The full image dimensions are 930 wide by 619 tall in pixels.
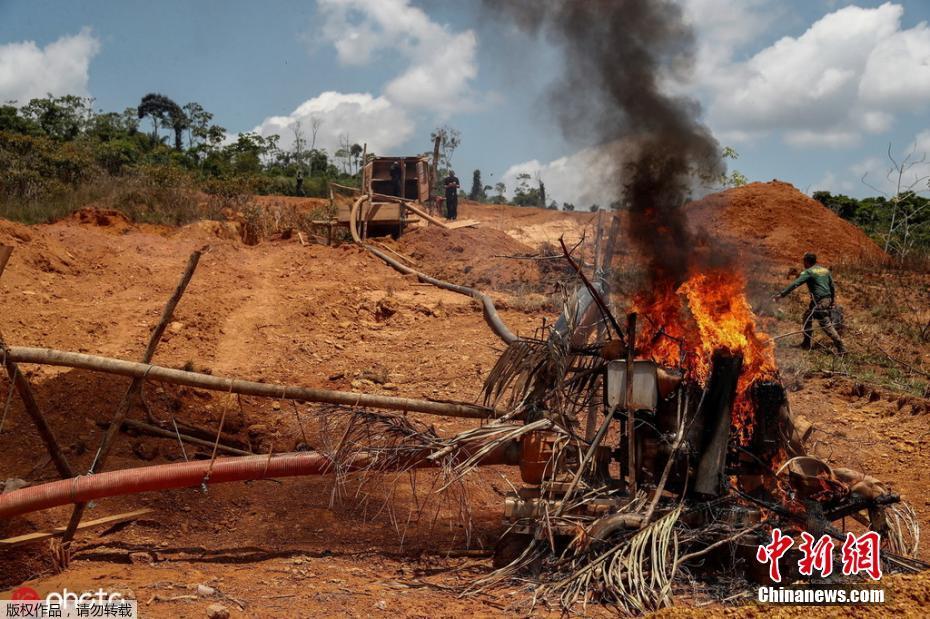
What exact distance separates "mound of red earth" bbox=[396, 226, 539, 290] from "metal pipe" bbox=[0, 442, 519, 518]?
9.79 meters

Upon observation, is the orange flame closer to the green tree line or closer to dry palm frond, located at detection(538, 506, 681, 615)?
dry palm frond, located at detection(538, 506, 681, 615)

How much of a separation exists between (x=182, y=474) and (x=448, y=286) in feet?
31.7

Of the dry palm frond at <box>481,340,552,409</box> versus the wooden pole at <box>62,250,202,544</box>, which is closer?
the wooden pole at <box>62,250,202,544</box>

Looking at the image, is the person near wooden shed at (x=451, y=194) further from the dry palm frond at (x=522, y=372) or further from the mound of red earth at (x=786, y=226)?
the dry palm frond at (x=522, y=372)

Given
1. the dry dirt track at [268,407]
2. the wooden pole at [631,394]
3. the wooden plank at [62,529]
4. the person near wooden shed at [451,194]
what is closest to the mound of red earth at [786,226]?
the person near wooden shed at [451,194]

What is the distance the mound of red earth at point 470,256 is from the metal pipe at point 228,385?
9587 mm

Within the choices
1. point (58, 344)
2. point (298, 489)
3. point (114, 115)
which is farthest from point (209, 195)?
point (114, 115)

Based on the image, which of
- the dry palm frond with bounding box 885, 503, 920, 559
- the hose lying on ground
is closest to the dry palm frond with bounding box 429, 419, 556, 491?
the dry palm frond with bounding box 885, 503, 920, 559

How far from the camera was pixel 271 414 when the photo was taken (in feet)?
24.3

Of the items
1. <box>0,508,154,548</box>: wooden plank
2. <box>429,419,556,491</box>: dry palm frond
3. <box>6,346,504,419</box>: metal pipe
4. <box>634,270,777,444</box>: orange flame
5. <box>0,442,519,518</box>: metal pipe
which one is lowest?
<box>0,508,154,548</box>: wooden plank

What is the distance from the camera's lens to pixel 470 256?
1678 cm

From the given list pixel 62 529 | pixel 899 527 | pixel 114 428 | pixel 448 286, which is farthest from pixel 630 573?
pixel 448 286

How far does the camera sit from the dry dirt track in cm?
439

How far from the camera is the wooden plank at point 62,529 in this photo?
450 centimetres
